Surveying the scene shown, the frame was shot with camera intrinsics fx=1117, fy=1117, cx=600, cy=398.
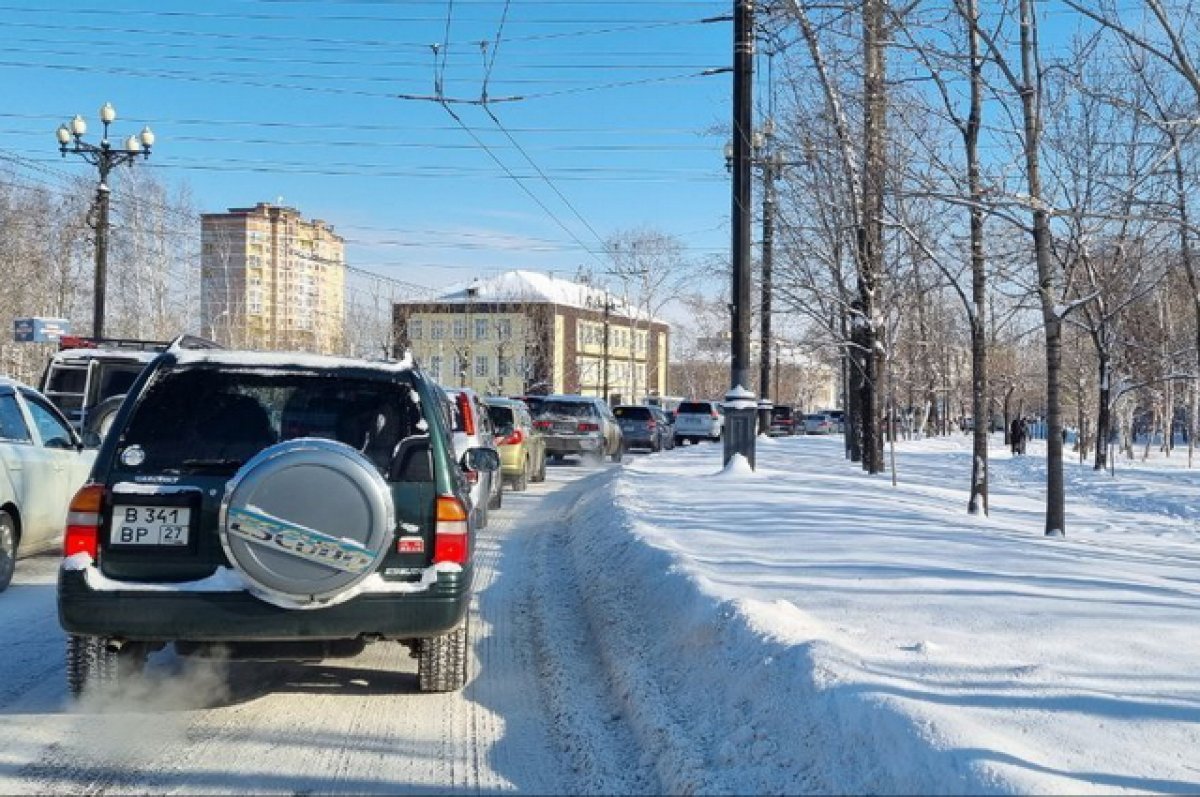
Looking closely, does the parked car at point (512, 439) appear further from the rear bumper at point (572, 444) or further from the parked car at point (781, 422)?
the parked car at point (781, 422)

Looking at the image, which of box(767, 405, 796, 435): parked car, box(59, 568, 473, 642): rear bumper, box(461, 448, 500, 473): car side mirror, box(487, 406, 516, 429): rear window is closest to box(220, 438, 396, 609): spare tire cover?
box(59, 568, 473, 642): rear bumper

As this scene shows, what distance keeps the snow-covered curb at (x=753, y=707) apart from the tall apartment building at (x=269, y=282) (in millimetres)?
49576

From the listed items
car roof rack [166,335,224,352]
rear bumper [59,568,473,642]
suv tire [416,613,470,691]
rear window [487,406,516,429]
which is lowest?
suv tire [416,613,470,691]

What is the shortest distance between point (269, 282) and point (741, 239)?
5815cm

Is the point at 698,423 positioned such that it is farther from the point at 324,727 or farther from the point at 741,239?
the point at 324,727

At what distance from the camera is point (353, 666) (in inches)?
270

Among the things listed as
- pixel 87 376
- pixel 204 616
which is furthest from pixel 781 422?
pixel 204 616

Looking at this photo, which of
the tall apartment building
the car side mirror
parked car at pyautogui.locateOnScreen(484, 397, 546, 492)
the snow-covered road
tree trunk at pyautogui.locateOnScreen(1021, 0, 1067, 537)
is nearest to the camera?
the snow-covered road

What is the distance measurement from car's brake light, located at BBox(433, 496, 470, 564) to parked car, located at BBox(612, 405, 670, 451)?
29.4 meters

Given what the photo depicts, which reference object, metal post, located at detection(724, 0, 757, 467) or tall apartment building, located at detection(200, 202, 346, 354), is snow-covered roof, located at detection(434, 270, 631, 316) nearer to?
tall apartment building, located at detection(200, 202, 346, 354)

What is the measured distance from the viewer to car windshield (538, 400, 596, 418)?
27.0 metres

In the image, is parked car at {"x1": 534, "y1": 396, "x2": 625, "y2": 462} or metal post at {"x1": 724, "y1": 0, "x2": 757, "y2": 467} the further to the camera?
parked car at {"x1": 534, "y1": 396, "x2": 625, "y2": 462}

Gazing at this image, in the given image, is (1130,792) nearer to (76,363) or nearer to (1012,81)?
(1012,81)

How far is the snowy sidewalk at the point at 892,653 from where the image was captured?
13.7ft
